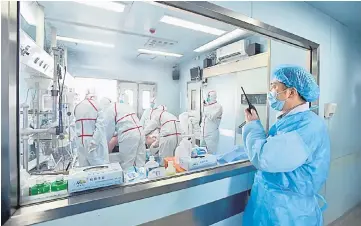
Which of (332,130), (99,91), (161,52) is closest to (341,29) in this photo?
(332,130)

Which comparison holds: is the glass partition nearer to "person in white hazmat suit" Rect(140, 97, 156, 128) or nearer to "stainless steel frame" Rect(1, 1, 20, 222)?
"person in white hazmat suit" Rect(140, 97, 156, 128)

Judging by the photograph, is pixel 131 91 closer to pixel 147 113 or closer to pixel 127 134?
pixel 147 113

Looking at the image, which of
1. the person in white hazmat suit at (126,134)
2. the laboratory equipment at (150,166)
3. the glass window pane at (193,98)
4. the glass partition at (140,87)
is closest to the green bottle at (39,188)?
the glass partition at (140,87)

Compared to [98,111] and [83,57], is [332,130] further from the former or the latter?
[83,57]

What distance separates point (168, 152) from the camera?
7.98 feet

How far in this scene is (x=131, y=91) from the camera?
2.49 m

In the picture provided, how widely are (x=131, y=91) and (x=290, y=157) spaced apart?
6.13ft

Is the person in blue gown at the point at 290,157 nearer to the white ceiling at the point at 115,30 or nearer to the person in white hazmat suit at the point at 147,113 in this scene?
the white ceiling at the point at 115,30

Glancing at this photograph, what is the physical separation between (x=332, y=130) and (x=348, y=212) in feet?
3.71

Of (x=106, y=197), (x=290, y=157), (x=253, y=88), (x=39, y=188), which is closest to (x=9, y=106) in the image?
(x=39, y=188)

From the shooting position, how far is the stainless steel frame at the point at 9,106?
74 centimetres

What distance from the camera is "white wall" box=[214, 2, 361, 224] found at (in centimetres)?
179

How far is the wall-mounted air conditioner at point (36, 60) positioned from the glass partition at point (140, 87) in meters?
0.01

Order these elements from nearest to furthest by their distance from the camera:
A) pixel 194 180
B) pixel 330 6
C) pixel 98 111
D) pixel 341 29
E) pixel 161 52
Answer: pixel 194 180, pixel 330 6, pixel 98 111, pixel 341 29, pixel 161 52
